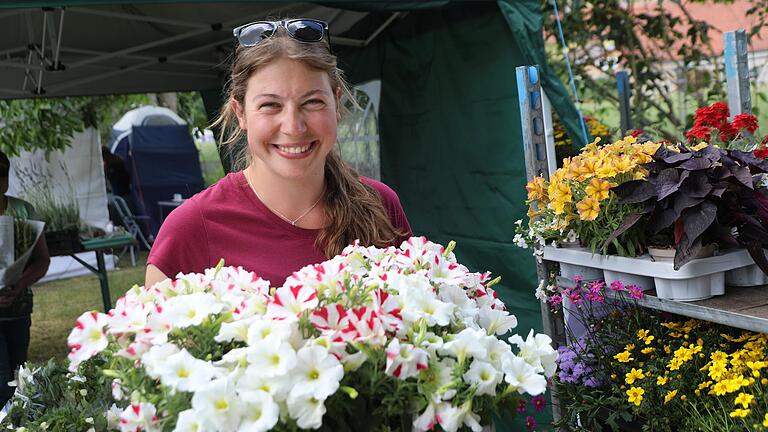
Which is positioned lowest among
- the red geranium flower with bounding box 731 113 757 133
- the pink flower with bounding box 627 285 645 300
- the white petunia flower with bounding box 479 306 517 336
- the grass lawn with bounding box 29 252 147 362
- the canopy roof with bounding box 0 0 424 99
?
the grass lawn with bounding box 29 252 147 362

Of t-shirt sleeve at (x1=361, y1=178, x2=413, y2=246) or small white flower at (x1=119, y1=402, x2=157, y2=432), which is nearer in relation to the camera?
small white flower at (x1=119, y1=402, x2=157, y2=432)

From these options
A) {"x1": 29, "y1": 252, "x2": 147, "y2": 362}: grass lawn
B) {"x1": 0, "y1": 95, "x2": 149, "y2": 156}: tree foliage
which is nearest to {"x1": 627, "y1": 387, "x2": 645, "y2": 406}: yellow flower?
{"x1": 29, "y1": 252, "x2": 147, "y2": 362}: grass lawn

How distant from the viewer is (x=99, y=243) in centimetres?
599

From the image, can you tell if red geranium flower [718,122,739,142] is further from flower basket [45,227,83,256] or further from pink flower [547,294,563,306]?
flower basket [45,227,83,256]

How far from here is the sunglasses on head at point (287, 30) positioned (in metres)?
1.64

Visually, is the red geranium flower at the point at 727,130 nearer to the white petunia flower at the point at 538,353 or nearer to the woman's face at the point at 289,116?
the woman's face at the point at 289,116

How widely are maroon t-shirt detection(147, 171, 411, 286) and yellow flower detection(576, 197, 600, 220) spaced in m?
0.60

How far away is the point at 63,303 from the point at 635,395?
902 centimetres

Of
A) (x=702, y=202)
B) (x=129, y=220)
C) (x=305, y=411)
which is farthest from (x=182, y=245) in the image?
(x=129, y=220)

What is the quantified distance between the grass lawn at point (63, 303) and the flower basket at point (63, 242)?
129 centimetres

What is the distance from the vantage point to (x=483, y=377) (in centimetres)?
100

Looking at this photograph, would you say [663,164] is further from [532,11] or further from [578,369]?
[532,11]

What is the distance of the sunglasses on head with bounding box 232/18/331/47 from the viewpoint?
5.40 feet

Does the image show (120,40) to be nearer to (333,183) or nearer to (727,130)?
(333,183)
